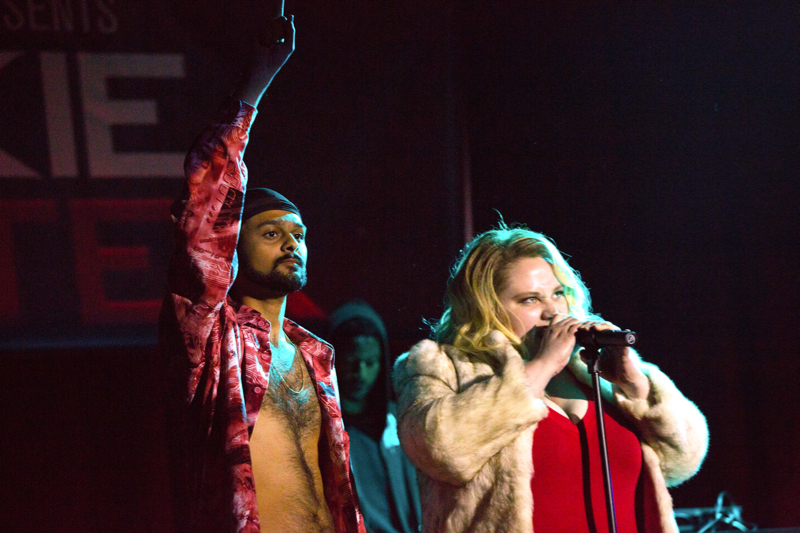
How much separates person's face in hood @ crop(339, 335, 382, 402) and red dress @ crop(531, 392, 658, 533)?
134 cm

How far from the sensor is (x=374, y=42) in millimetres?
2963

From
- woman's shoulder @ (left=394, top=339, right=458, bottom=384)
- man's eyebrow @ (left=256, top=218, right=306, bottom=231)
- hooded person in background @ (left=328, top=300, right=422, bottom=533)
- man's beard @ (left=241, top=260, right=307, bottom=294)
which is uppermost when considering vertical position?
man's eyebrow @ (left=256, top=218, right=306, bottom=231)

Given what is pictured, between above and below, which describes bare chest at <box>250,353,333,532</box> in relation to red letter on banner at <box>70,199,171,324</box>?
below

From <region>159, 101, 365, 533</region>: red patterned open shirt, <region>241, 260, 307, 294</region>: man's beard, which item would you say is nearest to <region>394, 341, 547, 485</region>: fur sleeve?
<region>159, 101, 365, 533</region>: red patterned open shirt

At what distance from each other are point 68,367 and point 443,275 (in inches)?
63.2

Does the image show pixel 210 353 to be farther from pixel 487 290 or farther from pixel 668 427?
pixel 668 427

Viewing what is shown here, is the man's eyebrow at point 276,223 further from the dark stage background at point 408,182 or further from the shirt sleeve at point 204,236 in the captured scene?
the dark stage background at point 408,182

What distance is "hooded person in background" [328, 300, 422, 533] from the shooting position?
2.83 metres

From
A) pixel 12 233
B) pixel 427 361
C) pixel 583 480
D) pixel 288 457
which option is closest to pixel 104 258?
pixel 12 233

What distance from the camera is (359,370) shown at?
2904 mm

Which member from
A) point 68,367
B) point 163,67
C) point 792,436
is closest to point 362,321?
point 68,367

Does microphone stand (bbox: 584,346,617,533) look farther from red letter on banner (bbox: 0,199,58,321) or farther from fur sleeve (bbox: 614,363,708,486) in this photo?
red letter on banner (bbox: 0,199,58,321)

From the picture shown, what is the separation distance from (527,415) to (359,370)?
145cm

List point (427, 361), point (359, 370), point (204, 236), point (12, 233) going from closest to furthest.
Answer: point (204, 236) → point (427, 361) → point (12, 233) → point (359, 370)
